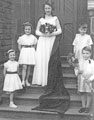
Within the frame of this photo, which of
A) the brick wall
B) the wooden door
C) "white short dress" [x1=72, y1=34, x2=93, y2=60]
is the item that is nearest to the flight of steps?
"white short dress" [x1=72, y1=34, x2=93, y2=60]

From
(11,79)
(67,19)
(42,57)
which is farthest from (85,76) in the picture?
(67,19)

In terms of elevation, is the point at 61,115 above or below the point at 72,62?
below

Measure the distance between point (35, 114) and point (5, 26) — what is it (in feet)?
8.52

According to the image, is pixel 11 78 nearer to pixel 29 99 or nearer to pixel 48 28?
pixel 29 99

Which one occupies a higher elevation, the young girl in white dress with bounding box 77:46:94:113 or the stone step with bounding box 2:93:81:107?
the young girl in white dress with bounding box 77:46:94:113

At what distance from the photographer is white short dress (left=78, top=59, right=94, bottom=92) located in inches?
245

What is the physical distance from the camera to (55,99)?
6875mm

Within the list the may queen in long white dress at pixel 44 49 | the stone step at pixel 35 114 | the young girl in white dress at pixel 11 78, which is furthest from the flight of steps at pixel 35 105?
the may queen in long white dress at pixel 44 49

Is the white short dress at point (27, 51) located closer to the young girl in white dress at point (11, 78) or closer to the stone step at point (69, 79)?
the young girl in white dress at point (11, 78)

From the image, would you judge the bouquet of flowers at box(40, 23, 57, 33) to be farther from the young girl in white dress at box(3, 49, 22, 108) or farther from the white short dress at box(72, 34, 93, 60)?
the young girl in white dress at box(3, 49, 22, 108)

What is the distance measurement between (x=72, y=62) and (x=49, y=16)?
4.32 feet

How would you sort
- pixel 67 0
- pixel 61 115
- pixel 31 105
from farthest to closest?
pixel 67 0, pixel 31 105, pixel 61 115

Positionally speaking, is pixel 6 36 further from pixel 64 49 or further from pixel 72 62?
pixel 72 62

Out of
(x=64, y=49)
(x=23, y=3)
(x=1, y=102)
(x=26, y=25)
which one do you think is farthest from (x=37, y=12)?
(x=1, y=102)
